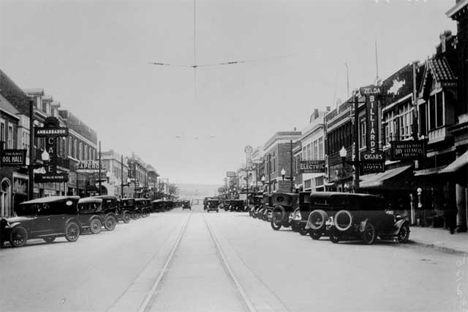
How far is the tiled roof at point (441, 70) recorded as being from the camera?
91.8ft

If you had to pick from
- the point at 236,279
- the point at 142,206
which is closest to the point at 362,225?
the point at 236,279

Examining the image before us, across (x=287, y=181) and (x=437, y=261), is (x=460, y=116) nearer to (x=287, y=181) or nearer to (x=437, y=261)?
(x=437, y=261)

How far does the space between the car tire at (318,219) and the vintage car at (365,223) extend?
866 millimetres

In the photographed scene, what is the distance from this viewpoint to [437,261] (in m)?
15.9

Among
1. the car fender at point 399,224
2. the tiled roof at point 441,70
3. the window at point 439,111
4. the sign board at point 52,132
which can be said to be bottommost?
the car fender at point 399,224

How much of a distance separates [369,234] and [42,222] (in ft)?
41.7

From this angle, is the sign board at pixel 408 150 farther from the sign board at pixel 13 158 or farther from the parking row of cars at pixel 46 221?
the sign board at pixel 13 158

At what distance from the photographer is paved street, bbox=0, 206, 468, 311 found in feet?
32.1

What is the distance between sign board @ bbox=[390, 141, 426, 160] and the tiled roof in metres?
3.25

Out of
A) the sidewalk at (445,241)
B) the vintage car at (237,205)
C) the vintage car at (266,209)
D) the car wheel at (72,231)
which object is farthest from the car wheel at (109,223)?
the vintage car at (237,205)

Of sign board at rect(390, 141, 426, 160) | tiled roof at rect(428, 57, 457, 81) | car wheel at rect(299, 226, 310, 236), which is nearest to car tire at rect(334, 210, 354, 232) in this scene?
car wheel at rect(299, 226, 310, 236)

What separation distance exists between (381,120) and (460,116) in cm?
1135

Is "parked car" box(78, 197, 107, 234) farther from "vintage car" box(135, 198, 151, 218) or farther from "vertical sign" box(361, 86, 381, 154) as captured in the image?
"vintage car" box(135, 198, 151, 218)

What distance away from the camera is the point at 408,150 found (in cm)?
2898
